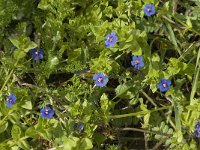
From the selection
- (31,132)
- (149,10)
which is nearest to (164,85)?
(149,10)

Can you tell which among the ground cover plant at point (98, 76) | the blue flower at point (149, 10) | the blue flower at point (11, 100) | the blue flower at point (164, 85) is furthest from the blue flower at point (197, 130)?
the blue flower at point (11, 100)

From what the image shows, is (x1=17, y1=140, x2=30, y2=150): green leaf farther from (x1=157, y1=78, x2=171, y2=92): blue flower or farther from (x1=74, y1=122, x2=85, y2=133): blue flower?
(x1=157, y1=78, x2=171, y2=92): blue flower

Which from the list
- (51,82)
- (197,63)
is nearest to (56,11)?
(51,82)

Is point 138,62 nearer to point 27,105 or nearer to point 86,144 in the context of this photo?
point 86,144

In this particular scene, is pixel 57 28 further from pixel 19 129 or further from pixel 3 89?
pixel 19 129

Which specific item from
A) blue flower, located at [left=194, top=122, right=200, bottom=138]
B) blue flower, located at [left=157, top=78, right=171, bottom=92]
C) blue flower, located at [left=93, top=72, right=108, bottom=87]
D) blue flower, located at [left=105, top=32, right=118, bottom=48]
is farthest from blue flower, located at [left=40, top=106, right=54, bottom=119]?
blue flower, located at [left=194, top=122, right=200, bottom=138]

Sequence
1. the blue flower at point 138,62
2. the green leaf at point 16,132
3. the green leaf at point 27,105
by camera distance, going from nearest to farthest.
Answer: the green leaf at point 16,132 < the green leaf at point 27,105 < the blue flower at point 138,62

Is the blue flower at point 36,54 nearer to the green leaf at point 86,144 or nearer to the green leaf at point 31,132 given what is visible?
the green leaf at point 31,132
